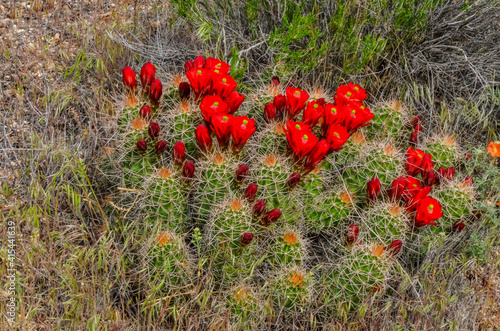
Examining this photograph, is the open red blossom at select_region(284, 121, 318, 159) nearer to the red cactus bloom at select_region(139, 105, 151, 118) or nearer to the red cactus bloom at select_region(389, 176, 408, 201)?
the red cactus bloom at select_region(389, 176, 408, 201)

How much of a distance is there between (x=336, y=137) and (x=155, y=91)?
1.11 metres

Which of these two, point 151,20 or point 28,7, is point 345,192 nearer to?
point 151,20

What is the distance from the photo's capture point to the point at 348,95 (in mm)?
2945

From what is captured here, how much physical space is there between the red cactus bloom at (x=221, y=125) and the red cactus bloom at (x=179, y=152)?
201 millimetres

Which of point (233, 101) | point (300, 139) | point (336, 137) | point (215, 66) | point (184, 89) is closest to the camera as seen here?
point (300, 139)

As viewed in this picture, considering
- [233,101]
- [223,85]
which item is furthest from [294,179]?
[223,85]

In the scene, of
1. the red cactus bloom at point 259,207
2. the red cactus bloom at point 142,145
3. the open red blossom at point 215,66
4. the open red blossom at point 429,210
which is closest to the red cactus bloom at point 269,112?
the open red blossom at point 215,66

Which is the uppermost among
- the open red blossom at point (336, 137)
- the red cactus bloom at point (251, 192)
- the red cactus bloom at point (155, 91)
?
the red cactus bloom at point (155, 91)

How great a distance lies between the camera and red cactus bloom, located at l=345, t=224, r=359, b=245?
2.51m

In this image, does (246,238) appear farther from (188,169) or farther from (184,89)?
(184,89)

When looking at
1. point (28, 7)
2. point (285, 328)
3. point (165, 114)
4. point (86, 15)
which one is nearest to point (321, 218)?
point (285, 328)

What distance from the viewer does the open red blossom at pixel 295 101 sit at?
8.91 feet

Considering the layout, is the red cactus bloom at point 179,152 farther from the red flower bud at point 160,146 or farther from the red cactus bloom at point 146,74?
the red cactus bloom at point 146,74

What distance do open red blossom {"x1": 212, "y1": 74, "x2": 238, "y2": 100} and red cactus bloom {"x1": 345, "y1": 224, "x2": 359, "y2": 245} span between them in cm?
105
